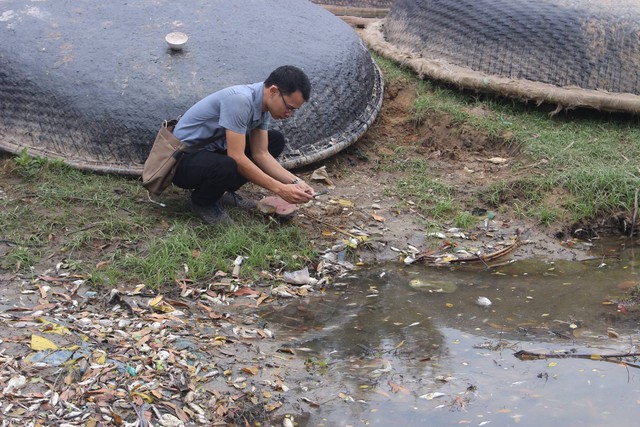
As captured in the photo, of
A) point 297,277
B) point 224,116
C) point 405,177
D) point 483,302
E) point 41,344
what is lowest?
point 405,177

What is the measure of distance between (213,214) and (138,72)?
3.54 ft

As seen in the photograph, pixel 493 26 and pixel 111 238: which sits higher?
pixel 493 26

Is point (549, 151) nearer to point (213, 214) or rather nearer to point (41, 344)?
point (213, 214)

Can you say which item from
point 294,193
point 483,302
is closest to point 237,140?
point 294,193

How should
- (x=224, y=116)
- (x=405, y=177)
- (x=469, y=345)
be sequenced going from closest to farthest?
1. (x=469, y=345)
2. (x=224, y=116)
3. (x=405, y=177)

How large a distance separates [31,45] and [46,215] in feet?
4.02

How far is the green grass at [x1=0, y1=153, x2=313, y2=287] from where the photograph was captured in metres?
4.29

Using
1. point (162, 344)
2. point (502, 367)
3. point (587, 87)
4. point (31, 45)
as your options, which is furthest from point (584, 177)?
point (31, 45)

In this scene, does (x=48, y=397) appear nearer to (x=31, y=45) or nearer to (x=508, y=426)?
(x=508, y=426)

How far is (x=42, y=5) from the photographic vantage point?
553 cm

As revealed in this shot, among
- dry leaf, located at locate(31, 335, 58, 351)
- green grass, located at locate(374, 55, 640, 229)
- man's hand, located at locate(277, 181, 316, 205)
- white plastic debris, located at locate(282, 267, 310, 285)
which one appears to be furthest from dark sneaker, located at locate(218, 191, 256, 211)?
dry leaf, located at locate(31, 335, 58, 351)

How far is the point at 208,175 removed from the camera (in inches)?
179

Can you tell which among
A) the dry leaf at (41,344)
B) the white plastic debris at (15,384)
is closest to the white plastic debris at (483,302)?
the dry leaf at (41,344)

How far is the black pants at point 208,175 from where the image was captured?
4504 millimetres
